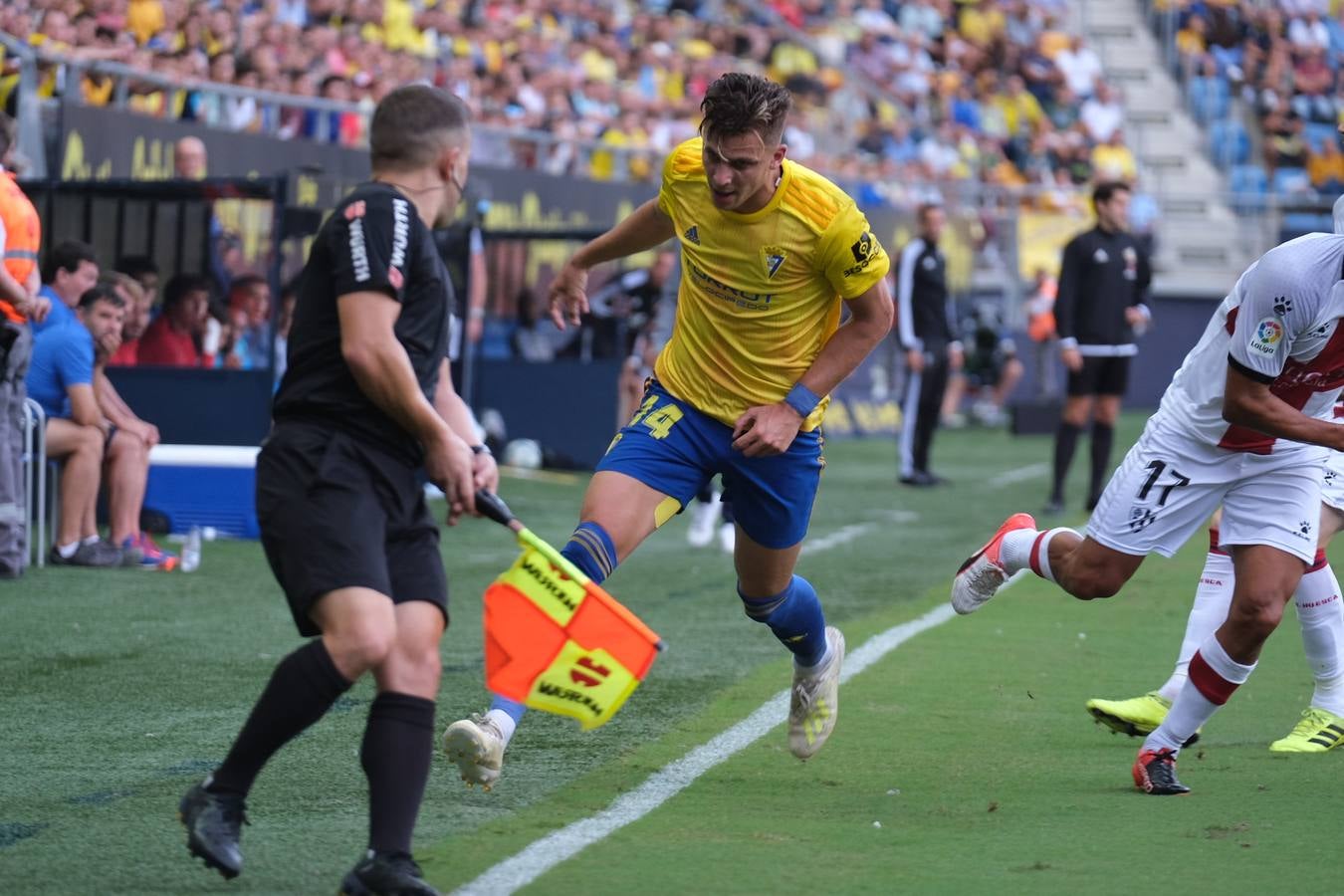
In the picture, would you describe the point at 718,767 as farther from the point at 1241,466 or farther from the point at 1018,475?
the point at 1018,475

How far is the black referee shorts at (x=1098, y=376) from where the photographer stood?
14680mm

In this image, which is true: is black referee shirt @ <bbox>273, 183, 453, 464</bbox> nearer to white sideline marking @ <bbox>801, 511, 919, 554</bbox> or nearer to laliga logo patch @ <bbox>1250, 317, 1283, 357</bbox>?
laliga logo patch @ <bbox>1250, 317, 1283, 357</bbox>

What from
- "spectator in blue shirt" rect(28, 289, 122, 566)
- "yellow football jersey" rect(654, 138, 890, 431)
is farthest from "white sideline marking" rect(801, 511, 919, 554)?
"yellow football jersey" rect(654, 138, 890, 431)

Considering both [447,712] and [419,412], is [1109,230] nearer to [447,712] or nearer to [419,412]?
[447,712]

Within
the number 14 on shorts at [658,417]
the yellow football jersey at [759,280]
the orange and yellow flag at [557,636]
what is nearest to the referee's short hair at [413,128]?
the orange and yellow flag at [557,636]

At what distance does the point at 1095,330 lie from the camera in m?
14.6

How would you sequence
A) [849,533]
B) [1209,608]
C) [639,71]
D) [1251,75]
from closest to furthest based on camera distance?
[1209,608]
[849,533]
[639,71]
[1251,75]

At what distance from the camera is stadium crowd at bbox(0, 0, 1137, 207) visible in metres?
15.7

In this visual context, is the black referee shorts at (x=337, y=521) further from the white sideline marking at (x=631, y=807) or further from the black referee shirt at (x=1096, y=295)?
the black referee shirt at (x=1096, y=295)

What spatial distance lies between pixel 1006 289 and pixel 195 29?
1393 cm

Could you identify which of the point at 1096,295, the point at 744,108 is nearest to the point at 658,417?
the point at 744,108

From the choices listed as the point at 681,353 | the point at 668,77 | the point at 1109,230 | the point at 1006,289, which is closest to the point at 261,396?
the point at 1109,230

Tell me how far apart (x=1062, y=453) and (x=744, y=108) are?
9628mm

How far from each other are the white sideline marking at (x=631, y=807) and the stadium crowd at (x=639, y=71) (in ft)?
27.0
